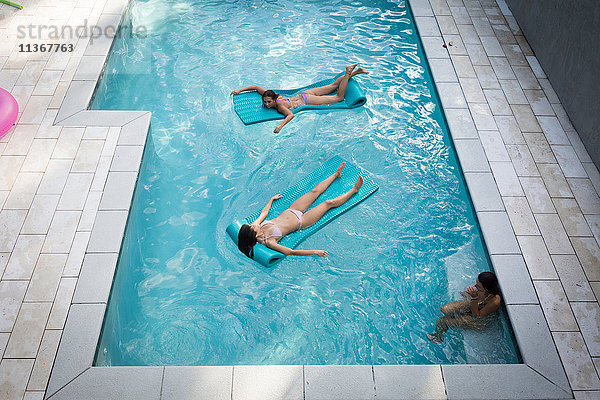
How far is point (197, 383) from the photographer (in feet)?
10.5

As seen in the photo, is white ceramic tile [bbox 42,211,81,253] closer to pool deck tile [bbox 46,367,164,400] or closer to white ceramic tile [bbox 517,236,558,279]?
pool deck tile [bbox 46,367,164,400]

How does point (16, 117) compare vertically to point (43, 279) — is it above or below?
above

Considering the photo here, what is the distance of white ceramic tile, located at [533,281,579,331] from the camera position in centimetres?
352

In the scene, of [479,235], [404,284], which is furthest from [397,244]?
[479,235]

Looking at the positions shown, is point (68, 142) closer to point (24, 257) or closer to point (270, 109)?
point (24, 257)

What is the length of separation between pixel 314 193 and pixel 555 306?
6.67 feet

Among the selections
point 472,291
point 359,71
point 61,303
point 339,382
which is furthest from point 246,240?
point 359,71

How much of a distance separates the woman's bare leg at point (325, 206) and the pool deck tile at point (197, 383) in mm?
1383

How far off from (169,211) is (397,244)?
199 centimetres

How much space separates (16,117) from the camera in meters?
4.80

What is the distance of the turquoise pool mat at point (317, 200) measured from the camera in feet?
12.9

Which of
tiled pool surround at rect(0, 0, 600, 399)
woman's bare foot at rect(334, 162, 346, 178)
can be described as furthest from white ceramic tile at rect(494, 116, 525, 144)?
woman's bare foot at rect(334, 162, 346, 178)

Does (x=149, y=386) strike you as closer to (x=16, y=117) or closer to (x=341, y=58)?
(x=16, y=117)

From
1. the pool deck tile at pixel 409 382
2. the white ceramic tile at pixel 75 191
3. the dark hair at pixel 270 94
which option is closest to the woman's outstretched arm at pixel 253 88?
the dark hair at pixel 270 94
